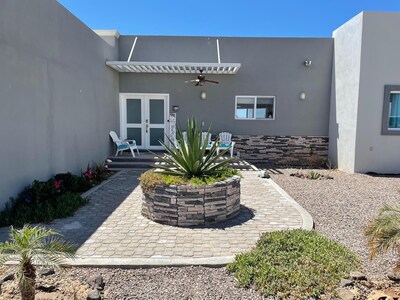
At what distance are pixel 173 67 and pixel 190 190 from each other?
7.35 metres

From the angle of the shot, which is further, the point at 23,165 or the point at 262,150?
the point at 262,150

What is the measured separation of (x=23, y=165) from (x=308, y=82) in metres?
11.0

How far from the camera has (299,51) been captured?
12.3 meters

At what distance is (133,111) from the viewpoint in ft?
41.0

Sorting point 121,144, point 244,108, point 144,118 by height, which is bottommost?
point 121,144

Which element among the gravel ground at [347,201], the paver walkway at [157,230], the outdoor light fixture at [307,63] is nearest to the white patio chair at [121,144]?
the paver walkway at [157,230]

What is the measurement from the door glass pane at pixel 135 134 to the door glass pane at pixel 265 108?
16.9 ft

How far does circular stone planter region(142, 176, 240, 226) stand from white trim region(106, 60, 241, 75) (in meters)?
6.63

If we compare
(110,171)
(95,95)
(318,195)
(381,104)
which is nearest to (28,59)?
(95,95)

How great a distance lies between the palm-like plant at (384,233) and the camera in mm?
2824

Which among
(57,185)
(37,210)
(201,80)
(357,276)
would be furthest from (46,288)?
(201,80)

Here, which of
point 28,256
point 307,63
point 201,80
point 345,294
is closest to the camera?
point 28,256

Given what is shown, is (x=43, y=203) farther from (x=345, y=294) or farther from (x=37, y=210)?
(x=345, y=294)

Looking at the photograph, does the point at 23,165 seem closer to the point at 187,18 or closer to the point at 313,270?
the point at 313,270
